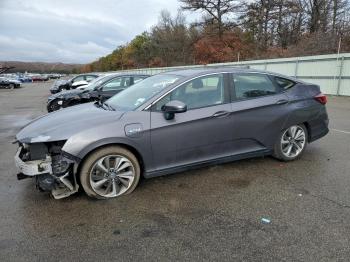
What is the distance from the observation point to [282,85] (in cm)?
541

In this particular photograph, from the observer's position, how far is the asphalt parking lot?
2.98 meters

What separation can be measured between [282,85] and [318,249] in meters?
3.07

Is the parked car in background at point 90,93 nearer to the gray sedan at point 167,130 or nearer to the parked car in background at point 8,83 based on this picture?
the gray sedan at point 167,130

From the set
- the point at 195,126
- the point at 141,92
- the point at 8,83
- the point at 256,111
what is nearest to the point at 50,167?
the point at 141,92

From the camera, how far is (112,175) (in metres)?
4.12

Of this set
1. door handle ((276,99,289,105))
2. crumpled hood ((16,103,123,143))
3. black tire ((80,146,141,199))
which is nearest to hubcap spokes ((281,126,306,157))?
door handle ((276,99,289,105))

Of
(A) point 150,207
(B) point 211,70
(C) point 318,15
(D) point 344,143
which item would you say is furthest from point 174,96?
(C) point 318,15

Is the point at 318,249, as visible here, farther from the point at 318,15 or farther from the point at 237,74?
the point at 318,15

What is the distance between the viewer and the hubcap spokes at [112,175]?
13.3 ft

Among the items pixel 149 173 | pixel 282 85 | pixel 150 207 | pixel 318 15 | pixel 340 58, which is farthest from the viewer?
pixel 318 15

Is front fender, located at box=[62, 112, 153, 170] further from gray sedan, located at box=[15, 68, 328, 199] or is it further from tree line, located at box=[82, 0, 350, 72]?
tree line, located at box=[82, 0, 350, 72]

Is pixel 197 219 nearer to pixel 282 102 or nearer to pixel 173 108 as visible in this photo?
pixel 173 108

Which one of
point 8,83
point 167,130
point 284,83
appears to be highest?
point 284,83

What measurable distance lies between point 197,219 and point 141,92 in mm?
2166
